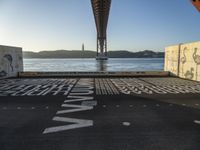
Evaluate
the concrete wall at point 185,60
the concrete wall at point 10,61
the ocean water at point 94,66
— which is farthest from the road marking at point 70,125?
the ocean water at point 94,66

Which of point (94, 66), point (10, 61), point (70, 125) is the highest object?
point (10, 61)

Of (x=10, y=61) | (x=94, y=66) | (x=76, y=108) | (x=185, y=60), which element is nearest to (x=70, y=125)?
(x=76, y=108)

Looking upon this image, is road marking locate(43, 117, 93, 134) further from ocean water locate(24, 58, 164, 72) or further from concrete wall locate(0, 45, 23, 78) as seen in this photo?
ocean water locate(24, 58, 164, 72)

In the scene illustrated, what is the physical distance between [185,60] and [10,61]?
736 inches

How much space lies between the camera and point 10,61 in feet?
60.7

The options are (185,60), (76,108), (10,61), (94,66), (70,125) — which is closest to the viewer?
(70,125)

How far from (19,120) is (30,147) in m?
2.03

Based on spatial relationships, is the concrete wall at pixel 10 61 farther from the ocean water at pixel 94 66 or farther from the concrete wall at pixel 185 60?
the ocean water at pixel 94 66

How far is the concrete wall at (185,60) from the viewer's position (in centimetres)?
1539

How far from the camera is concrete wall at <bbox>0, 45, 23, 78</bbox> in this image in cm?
1717

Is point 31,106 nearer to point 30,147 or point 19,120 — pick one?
point 19,120

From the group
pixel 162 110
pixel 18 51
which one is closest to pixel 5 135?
pixel 162 110

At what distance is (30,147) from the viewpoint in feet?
12.6

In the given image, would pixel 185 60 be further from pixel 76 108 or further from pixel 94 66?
pixel 94 66
